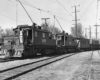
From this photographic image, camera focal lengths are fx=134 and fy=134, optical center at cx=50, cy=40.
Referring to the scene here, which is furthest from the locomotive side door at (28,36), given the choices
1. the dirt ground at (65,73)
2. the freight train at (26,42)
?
the dirt ground at (65,73)

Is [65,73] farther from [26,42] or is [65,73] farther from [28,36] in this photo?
[28,36]

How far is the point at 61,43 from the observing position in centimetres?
2352

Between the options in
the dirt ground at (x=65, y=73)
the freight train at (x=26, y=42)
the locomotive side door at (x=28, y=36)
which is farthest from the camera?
the locomotive side door at (x=28, y=36)

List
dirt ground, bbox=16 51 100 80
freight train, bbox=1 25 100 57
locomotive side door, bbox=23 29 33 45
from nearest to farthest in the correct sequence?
dirt ground, bbox=16 51 100 80
freight train, bbox=1 25 100 57
locomotive side door, bbox=23 29 33 45

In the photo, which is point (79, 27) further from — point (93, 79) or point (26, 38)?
point (93, 79)

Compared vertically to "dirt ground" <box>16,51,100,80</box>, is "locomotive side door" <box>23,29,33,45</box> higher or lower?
higher

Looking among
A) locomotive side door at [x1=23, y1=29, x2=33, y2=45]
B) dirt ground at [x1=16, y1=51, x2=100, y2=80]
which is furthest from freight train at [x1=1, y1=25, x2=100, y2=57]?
dirt ground at [x1=16, y1=51, x2=100, y2=80]

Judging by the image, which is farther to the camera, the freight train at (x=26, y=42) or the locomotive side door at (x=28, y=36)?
the locomotive side door at (x=28, y=36)

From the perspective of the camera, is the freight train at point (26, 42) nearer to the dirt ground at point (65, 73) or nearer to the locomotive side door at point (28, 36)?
the locomotive side door at point (28, 36)

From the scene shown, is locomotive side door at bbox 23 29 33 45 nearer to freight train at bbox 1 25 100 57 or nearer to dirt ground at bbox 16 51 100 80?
freight train at bbox 1 25 100 57

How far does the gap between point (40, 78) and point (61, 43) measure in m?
17.7

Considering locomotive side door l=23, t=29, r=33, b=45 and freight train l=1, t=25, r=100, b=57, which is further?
locomotive side door l=23, t=29, r=33, b=45

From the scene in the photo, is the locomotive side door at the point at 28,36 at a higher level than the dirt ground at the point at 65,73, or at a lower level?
higher

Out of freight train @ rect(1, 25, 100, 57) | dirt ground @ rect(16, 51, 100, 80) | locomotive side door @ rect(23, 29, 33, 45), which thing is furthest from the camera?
locomotive side door @ rect(23, 29, 33, 45)
